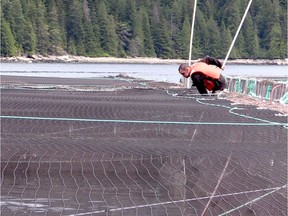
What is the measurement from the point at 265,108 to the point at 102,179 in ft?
33.2

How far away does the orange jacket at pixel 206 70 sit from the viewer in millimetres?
8234

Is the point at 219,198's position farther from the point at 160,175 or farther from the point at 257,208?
the point at 160,175

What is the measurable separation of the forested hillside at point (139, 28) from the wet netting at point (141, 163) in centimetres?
8932

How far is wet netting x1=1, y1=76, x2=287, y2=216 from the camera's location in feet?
27.0

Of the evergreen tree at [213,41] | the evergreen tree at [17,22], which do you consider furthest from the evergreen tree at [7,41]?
the evergreen tree at [213,41]

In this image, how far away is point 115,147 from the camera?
38.6 ft

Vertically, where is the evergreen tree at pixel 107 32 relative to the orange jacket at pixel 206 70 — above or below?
below

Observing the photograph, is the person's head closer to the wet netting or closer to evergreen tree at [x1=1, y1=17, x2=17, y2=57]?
the wet netting

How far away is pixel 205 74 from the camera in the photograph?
8281mm

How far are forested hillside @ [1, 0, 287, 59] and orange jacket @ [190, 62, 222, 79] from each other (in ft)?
314

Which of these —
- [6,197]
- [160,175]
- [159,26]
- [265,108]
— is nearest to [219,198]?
[160,175]

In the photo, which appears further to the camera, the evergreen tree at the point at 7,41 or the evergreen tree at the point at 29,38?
the evergreen tree at the point at 29,38

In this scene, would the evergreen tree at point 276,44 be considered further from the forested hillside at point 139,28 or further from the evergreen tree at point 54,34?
the evergreen tree at point 54,34

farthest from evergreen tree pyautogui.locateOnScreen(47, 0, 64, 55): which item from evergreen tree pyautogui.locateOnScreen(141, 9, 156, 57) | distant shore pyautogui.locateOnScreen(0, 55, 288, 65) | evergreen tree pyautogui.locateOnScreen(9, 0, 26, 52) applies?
evergreen tree pyautogui.locateOnScreen(141, 9, 156, 57)
